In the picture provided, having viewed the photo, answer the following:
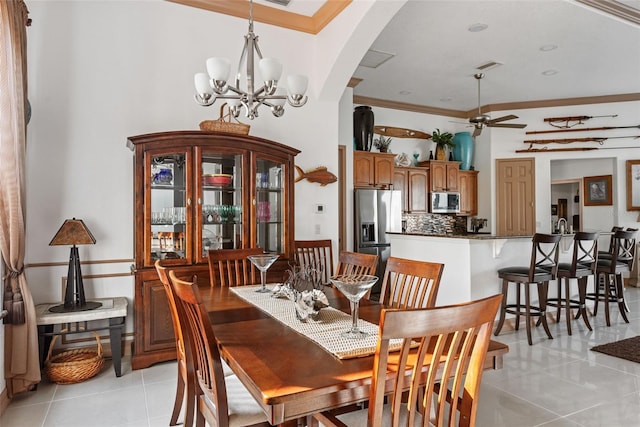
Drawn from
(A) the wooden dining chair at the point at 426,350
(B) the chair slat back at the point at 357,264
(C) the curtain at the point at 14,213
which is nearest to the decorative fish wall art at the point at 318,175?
(B) the chair slat back at the point at 357,264

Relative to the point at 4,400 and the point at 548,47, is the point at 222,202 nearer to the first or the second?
the point at 4,400

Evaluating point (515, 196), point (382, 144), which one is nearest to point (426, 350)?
point (382, 144)

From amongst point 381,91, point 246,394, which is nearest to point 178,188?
point 246,394

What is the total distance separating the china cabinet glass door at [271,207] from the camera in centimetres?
366

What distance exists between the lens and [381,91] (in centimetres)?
649

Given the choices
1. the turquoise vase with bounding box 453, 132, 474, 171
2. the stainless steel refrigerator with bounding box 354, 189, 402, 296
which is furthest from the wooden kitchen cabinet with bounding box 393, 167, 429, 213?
the stainless steel refrigerator with bounding box 354, 189, 402, 296

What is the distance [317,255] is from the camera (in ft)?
13.5

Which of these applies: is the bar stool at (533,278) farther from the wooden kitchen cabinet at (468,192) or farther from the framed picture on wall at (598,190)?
the framed picture on wall at (598,190)

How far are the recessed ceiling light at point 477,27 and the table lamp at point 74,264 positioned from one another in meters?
4.17

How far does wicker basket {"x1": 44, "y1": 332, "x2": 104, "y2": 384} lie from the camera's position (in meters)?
2.84

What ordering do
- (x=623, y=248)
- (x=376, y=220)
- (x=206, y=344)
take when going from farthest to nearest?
(x=376, y=220)
(x=623, y=248)
(x=206, y=344)

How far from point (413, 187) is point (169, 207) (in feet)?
15.1

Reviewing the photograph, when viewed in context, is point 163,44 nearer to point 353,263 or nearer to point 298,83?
point 298,83

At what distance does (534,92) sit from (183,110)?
226 inches
